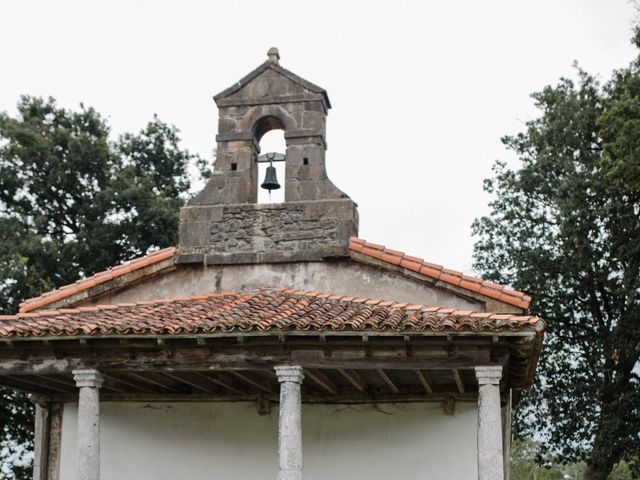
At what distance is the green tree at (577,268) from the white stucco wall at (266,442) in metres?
10.9

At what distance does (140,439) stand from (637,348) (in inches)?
547

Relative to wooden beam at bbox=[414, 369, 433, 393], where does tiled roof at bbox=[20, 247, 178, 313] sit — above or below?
above

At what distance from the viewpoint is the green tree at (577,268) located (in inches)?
885

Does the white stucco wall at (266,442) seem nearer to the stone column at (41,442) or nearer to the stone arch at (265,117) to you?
the stone column at (41,442)

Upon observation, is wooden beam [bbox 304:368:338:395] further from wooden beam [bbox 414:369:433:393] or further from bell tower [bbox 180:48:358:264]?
bell tower [bbox 180:48:358:264]

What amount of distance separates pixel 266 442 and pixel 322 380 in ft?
5.00

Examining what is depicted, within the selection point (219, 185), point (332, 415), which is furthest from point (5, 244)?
point (332, 415)

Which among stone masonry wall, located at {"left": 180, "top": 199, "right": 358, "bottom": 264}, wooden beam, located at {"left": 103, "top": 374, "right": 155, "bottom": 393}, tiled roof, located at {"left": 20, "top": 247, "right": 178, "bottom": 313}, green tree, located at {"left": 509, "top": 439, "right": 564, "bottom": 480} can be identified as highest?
stone masonry wall, located at {"left": 180, "top": 199, "right": 358, "bottom": 264}

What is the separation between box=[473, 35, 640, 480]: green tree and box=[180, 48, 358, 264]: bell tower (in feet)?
32.6

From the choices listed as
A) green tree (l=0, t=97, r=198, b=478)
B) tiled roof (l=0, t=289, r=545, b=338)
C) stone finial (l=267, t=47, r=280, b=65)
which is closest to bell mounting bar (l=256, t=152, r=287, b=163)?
stone finial (l=267, t=47, r=280, b=65)

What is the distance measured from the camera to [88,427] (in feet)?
35.4

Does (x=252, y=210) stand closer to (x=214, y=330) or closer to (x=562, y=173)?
(x=214, y=330)

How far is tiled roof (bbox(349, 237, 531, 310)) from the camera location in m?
12.2

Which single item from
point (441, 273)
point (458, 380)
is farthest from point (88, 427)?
point (441, 273)
